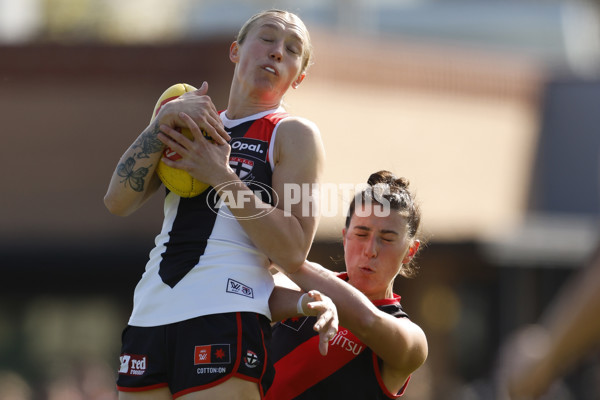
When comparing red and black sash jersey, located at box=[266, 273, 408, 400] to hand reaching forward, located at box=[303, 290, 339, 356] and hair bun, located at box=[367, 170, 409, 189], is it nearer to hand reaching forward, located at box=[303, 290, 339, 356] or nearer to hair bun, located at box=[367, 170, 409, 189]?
hair bun, located at box=[367, 170, 409, 189]

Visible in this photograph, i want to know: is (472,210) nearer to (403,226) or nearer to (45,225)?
(45,225)

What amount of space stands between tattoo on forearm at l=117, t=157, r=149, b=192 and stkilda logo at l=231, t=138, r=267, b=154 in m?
0.35

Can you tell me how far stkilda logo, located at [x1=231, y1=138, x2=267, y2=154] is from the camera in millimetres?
3836

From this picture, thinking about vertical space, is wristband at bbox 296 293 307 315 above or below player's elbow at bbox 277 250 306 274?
below

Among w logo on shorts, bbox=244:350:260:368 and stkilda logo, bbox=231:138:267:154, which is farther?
stkilda logo, bbox=231:138:267:154

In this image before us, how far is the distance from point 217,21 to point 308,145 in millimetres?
25756

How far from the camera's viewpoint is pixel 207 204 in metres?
3.81

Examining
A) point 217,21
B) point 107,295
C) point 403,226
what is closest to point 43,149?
point 107,295

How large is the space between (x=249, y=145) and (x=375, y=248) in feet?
2.62

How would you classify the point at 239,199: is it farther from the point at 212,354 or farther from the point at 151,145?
the point at 212,354

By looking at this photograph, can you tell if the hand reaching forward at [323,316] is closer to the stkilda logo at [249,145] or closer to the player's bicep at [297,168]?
the player's bicep at [297,168]

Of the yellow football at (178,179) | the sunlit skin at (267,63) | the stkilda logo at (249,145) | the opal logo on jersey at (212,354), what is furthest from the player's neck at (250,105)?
the opal logo on jersey at (212,354)

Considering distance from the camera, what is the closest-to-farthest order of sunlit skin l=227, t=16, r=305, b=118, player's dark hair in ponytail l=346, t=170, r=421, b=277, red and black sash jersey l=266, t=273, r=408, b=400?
sunlit skin l=227, t=16, r=305, b=118 < red and black sash jersey l=266, t=273, r=408, b=400 < player's dark hair in ponytail l=346, t=170, r=421, b=277

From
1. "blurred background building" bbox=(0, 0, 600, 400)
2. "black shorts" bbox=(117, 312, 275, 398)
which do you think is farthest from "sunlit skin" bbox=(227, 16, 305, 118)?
"blurred background building" bbox=(0, 0, 600, 400)
